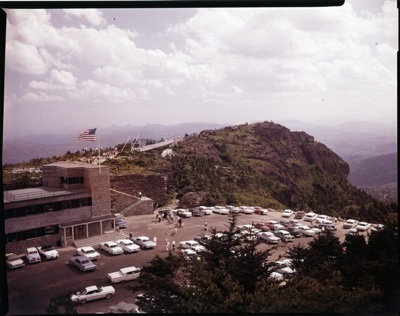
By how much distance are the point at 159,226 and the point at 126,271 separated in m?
1.81

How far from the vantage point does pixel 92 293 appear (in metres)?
6.65

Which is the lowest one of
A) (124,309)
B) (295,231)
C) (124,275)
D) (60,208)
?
(124,309)

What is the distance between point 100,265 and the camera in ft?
24.4

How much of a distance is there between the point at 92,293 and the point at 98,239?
157cm

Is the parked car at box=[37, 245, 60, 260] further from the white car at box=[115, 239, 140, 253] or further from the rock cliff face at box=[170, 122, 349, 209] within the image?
the rock cliff face at box=[170, 122, 349, 209]

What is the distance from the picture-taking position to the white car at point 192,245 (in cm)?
792

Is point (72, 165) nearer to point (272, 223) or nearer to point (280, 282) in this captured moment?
point (272, 223)

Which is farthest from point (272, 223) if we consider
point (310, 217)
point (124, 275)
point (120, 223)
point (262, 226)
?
point (124, 275)

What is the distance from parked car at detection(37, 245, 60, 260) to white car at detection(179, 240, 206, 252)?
102 inches

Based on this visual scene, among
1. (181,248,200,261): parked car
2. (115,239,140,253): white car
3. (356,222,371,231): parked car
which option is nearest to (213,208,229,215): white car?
(181,248,200,261): parked car

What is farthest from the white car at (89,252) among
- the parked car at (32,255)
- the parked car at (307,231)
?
the parked car at (307,231)

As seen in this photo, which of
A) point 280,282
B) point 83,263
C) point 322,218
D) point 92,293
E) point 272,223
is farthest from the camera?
point 322,218

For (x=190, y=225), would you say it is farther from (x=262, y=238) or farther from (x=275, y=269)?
(x=275, y=269)

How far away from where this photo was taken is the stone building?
7.29m
